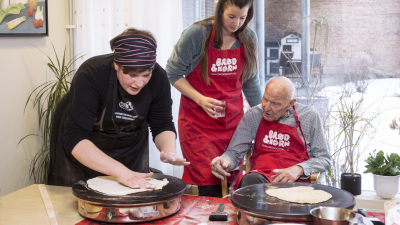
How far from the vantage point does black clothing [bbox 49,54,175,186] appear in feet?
5.41

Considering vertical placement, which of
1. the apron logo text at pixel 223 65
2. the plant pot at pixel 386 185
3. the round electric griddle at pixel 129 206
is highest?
the apron logo text at pixel 223 65

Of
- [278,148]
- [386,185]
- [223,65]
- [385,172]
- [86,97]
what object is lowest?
[386,185]

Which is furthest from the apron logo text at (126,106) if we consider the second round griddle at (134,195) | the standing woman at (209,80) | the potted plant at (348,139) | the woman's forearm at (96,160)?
the potted plant at (348,139)

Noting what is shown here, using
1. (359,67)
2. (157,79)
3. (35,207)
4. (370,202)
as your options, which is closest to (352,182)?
(370,202)

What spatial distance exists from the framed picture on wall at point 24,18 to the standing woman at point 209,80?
142 centimetres

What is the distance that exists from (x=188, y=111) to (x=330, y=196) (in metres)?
1.18

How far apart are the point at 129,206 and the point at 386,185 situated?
2.39m

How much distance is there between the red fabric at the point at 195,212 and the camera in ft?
4.52

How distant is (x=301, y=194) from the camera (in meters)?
1.43

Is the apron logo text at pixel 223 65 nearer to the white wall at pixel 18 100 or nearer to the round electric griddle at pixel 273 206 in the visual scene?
the round electric griddle at pixel 273 206

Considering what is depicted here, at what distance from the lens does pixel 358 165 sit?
332cm

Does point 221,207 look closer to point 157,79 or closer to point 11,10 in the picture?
point 157,79

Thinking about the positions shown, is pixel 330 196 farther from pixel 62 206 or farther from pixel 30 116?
pixel 30 116

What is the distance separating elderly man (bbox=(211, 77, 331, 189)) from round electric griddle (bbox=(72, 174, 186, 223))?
72 cm
